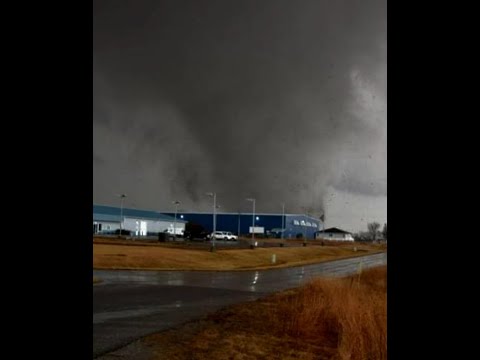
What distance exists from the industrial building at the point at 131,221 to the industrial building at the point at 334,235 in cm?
4112

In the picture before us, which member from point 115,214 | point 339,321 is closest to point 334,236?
point 115,214

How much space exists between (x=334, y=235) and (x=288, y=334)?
126 metres

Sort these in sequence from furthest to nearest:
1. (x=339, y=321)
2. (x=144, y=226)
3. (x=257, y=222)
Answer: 1. (x=257, y=222)
2. (x=144, y=226)
3. (x=339, y=321)

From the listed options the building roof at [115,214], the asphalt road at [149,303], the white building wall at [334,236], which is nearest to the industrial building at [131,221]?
the building roof at [115,214]

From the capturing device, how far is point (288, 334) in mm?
9352

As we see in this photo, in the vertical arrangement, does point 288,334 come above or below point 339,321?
below

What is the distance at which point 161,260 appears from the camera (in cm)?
3216

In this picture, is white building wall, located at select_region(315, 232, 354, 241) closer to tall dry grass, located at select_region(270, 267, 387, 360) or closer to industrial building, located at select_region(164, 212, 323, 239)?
industrial building, located at select_region(164, 212, 323, 239)

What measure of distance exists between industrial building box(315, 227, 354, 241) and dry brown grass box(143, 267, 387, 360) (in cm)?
11754

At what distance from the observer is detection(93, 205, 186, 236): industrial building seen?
86250 mm

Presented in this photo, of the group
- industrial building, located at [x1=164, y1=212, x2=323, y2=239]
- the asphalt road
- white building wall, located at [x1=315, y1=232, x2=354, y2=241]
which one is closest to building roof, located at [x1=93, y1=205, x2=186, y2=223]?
industrial building, located at [x1=164, y1=212, x2=323, y2=239]

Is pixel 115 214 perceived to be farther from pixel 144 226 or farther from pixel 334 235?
pixel 334 235
